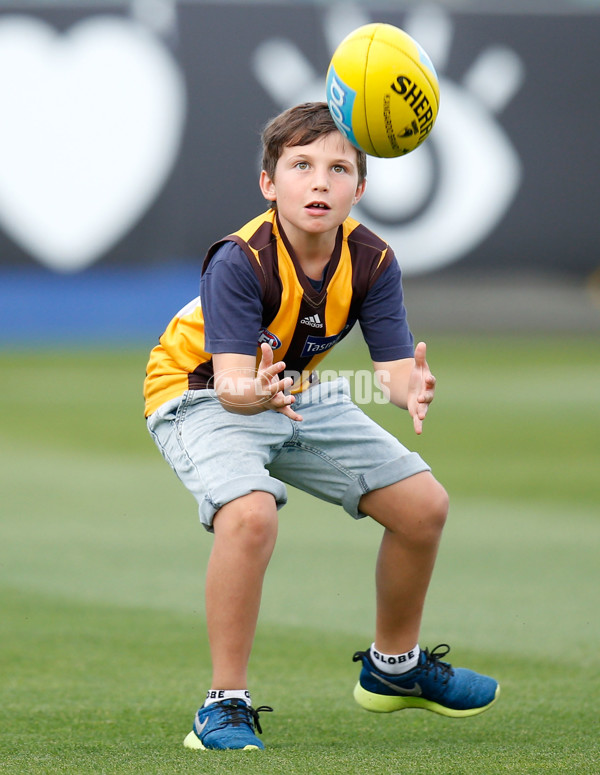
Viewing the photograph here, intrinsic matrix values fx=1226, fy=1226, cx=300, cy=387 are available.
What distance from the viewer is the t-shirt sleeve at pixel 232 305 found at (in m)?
3.71

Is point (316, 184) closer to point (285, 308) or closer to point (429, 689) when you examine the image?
point (285, 308)

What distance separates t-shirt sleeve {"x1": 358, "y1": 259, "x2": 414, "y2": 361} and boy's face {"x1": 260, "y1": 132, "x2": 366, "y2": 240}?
287mm

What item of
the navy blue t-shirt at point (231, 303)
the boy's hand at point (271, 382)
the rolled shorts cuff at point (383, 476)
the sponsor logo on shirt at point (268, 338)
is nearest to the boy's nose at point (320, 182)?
the navy blue t-shirt at point (231, 303)

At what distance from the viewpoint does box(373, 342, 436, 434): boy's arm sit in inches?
150

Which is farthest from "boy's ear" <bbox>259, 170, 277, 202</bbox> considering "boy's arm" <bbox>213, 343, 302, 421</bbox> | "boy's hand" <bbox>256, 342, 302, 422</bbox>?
"boy's hand" <bbox>256, 342, 302, 422</bbox>

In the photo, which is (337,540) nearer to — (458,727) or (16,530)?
(16,530)

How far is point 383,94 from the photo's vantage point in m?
3.80

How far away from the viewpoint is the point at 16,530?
7168 millimetres

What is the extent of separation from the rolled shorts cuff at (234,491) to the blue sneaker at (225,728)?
55 centimetres

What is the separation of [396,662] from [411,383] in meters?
0.93

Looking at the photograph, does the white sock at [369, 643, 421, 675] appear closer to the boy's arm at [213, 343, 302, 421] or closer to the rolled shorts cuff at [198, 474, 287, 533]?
the rolled shorts cuff at [198, 474, 287, 533]

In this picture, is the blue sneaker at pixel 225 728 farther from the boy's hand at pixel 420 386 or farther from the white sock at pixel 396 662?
the boy's hand at pixel 420 386

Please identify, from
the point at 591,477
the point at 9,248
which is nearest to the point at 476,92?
the point at 9,248

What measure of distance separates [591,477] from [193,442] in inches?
225
